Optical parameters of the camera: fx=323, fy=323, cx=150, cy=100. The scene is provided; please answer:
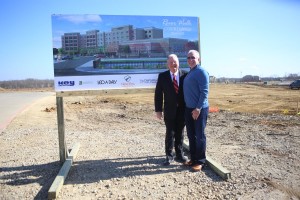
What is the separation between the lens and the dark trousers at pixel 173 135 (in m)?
6.04

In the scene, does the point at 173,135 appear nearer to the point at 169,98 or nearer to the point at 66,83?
the point at 169,98

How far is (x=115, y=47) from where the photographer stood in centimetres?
645

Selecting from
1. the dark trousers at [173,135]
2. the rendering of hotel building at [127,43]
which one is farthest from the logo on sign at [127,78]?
the dark trousers at [173,135]

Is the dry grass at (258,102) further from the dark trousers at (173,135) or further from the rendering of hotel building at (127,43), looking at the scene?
the dark trousers at (173,135)

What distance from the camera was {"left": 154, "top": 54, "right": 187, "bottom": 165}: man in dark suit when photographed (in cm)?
593

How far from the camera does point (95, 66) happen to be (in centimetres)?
632

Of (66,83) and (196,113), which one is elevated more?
(66,83)

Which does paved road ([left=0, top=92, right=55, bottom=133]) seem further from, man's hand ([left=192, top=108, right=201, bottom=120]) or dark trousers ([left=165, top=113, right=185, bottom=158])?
man's hand ([left=192, top=108, right=201, bottom=120])

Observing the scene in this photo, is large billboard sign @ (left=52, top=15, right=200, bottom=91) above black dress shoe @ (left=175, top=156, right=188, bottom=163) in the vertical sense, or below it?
above

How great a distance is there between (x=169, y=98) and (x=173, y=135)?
29.0 inches

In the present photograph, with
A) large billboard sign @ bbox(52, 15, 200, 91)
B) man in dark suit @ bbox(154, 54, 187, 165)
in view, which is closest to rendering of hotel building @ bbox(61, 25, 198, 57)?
large billboard sign @ bbox(52, 15, 200, 91)

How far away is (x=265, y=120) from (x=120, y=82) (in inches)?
282

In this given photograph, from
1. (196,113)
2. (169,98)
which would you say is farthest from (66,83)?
(196,113)

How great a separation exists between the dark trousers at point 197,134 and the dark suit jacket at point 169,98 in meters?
0.26
